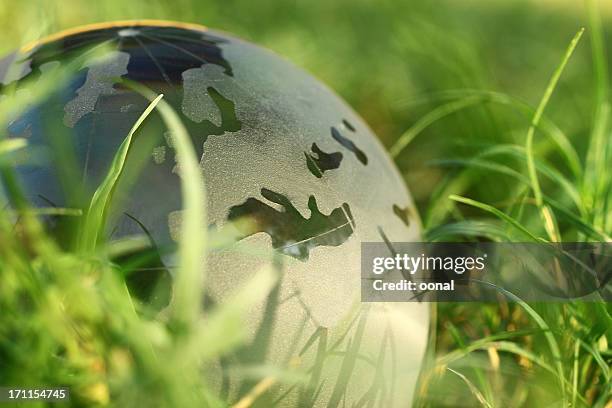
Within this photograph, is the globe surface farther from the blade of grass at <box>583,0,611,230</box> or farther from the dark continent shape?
the blade of grass at <box>583,0,611,230</box>

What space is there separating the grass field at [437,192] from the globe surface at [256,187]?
73mm

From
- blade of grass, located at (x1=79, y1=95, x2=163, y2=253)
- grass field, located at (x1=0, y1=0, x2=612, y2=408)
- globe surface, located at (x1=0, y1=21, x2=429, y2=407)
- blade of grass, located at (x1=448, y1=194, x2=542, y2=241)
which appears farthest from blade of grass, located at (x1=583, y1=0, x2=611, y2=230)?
blade of grass, located at (x1=79, y1=95, x2=163, y2=253)

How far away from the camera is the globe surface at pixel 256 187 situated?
119 cm

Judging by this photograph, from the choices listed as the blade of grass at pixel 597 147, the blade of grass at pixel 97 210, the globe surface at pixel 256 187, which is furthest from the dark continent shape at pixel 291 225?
the blade of grass at pixel 597 147

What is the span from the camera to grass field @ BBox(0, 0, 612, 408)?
3.24ft

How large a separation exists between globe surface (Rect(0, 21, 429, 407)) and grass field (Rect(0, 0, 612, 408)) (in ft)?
0.24

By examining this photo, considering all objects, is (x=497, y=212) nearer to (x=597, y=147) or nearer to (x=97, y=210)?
(x=597, y=147)

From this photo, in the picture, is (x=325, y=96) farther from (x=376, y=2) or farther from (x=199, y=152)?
(x=376, y=2)

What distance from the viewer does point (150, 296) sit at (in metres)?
1.14

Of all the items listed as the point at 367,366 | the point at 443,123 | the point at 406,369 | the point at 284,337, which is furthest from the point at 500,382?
the point at 443,123

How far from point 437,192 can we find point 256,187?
2.65 ft

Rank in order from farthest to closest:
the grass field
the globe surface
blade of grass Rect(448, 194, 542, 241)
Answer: blade of grass Rect(448, 194, 542, 241), the globe surface, the grass field

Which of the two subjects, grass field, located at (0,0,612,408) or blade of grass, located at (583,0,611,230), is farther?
blade of grass, located at (583,0,611,230)

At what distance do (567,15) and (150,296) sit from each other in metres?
4.04
